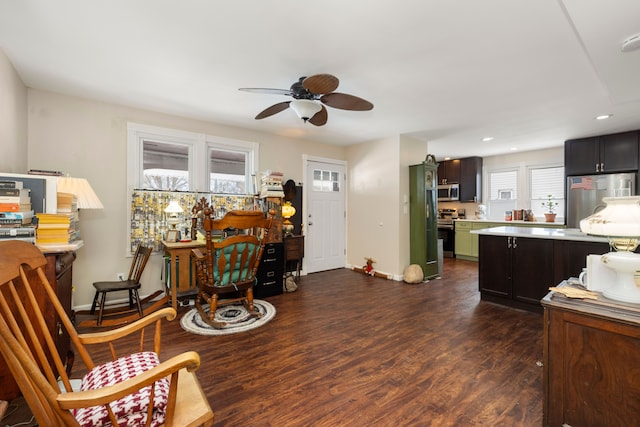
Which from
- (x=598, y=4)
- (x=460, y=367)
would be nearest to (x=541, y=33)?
(x=598, y=4)

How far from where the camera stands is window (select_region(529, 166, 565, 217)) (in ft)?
20.1

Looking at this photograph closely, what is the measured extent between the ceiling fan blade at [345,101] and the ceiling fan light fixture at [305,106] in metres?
0.10

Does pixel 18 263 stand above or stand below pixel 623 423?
above

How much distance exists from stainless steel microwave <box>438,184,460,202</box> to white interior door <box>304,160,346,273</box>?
10.6ft

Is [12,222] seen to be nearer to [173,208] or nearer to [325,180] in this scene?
[173,208]

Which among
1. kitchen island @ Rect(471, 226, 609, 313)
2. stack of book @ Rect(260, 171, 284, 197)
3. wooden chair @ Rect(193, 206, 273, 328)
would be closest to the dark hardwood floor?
kitchen island @ Rect(471, 226, 609, 313)

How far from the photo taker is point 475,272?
5.50 meters

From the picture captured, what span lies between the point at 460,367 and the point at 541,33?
2.55m

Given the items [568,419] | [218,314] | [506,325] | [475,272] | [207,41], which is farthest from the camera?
[475,272]

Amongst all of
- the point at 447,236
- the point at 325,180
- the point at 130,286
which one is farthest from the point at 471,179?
the point at 130,286

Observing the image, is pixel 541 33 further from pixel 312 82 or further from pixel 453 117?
pixel 453 117

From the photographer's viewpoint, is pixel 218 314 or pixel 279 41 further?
pixel 218 314

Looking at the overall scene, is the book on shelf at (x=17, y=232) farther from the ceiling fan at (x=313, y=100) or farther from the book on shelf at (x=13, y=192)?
the ceiling fan at (x=313, y=100)

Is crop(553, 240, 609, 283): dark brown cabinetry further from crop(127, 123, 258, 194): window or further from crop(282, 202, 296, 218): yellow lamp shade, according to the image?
crop(127, 123, 258, 194): window
